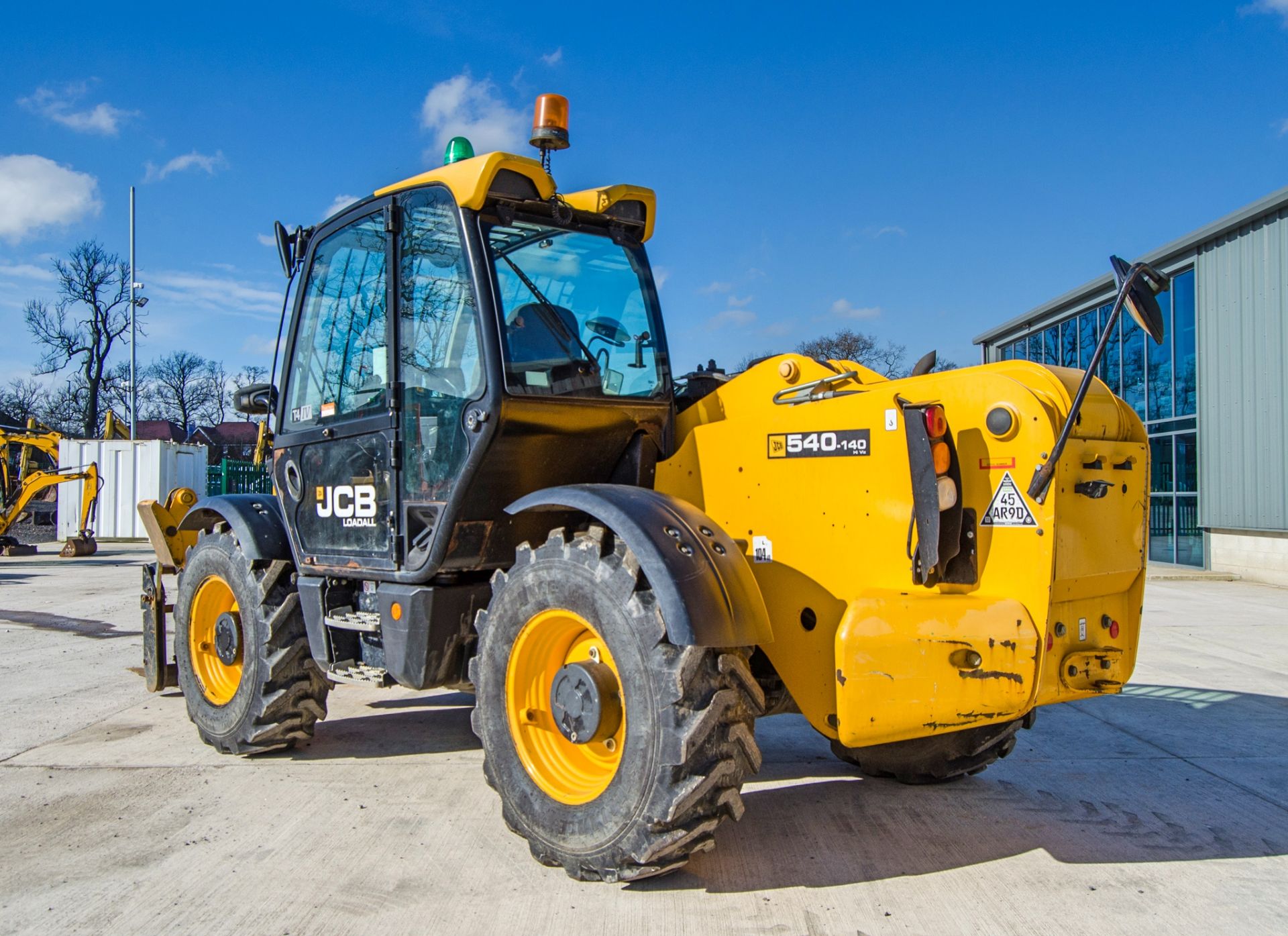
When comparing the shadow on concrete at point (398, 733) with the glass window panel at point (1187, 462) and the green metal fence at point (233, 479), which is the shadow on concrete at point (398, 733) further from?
the green metal fence at point (233, 479)

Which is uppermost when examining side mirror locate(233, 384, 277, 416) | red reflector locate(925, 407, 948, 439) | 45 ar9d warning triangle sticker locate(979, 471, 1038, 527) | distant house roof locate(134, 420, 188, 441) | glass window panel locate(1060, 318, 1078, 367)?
distant house roof locate(134, 420, 188, 441)

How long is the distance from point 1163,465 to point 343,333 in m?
17.0

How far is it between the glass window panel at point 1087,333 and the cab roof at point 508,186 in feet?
56.4

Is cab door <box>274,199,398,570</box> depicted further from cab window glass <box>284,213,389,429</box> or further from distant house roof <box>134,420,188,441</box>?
distant house roof <box>134,420,188,441</box>

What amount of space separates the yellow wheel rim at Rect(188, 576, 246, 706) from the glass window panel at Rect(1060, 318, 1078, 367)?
18.2m

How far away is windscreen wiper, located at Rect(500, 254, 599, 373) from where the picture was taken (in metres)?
4.31

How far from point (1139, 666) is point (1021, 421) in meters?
5.39

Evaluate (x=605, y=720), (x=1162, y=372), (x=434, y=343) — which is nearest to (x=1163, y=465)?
(x=1162, y=372)

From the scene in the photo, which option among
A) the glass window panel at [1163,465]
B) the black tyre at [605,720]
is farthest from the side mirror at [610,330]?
the glass window panel at [1163,465]

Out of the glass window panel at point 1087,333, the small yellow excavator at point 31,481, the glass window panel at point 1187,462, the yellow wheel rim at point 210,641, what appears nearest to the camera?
the yellow wheel rim at point 210,641

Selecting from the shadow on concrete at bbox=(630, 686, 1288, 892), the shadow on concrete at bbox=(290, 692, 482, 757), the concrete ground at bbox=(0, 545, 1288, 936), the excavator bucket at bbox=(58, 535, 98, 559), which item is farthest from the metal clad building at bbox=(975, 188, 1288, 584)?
the excavator bucket at bbox=(58, 535, 98, 559)

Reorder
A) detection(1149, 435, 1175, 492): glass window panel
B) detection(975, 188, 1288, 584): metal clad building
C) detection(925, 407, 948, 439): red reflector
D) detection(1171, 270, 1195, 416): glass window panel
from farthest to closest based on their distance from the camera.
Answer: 1. detection(1149, 435, 1175, 492): glass window panel
2. detection(1171, 270, 1195, 416): glass window panel
3. detection(975, 188, 1288, 584): metal clad building
4. detection(925, 407, 948, 439): red reflector

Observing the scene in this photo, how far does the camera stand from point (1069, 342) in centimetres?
2108

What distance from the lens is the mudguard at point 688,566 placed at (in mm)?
3250
